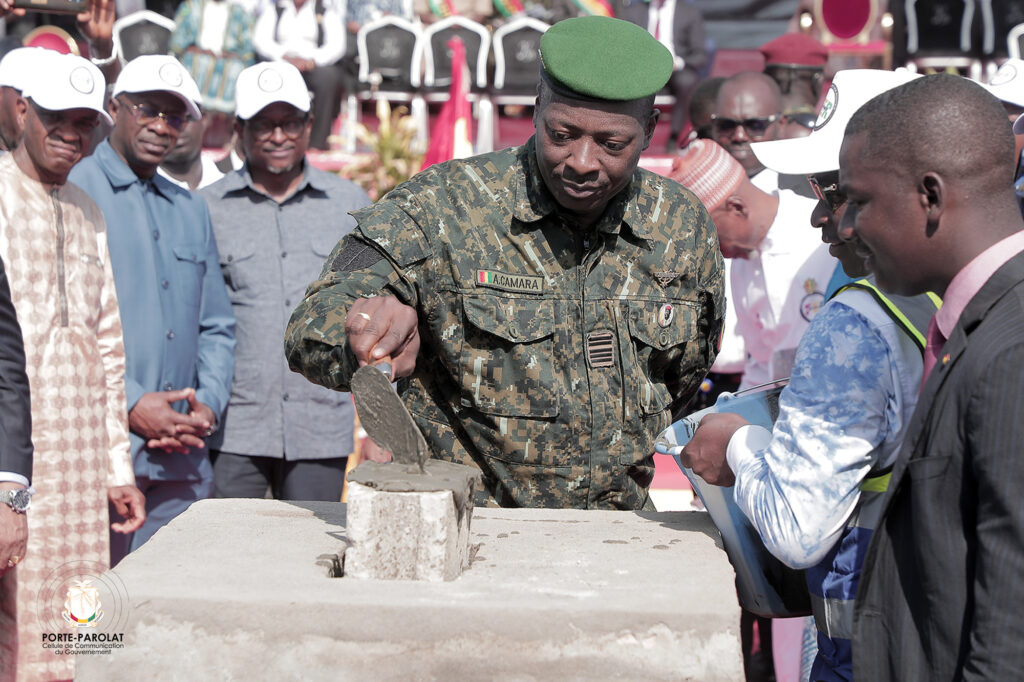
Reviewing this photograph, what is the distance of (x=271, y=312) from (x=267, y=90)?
94cm

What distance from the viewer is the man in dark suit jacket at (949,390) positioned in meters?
1.56

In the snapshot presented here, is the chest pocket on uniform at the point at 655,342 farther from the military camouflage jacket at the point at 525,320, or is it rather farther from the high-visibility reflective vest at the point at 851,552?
the high-visibility reflective vest at the point at 851,552

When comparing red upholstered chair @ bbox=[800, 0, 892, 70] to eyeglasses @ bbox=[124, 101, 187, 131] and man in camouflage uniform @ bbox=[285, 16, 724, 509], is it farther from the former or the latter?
man in camouflage uniform @ bbox=[285, 16, 724, 509]

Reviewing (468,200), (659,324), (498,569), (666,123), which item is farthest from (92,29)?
(666,123)

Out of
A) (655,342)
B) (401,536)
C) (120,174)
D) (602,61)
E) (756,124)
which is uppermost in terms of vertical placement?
(756,124)

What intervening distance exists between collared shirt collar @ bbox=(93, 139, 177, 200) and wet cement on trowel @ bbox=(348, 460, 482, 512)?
254 cm

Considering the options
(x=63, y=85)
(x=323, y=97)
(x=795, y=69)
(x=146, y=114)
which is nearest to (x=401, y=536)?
(x=63, y=85)

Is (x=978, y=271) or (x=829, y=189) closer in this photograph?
(x=978, y=271)

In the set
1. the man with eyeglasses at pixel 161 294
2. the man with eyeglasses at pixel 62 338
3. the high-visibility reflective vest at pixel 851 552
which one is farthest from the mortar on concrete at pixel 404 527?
the man with eyeglasses at pixel 161 294

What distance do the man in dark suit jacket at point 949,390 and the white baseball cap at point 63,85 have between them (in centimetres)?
271

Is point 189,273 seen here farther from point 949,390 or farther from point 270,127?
point 949,390

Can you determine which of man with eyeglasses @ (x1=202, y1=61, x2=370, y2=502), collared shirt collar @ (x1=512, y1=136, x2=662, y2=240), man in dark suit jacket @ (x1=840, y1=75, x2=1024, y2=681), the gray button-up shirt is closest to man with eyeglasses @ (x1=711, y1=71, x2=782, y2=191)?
man with eyeglasses @ (x1=202, y1=61, x2=370, y2=502)

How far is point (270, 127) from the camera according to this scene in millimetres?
4562

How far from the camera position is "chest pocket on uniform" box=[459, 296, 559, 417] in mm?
2527
